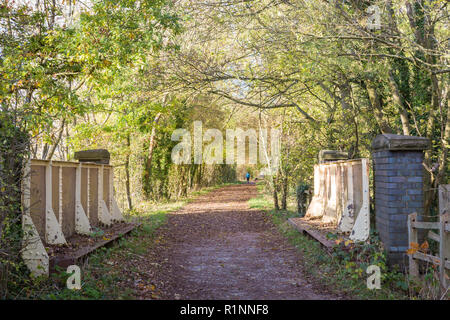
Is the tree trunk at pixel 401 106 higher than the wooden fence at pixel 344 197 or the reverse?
higher

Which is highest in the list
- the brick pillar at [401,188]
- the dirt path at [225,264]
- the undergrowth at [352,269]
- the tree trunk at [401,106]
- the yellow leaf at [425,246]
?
the tree trunk at [401,106]

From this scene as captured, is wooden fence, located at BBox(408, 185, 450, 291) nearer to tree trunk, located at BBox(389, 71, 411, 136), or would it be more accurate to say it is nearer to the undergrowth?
the undergrowth

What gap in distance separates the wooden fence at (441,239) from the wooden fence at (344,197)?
1379 millimetres

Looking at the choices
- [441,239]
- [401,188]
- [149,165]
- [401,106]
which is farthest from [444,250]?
[149,165]

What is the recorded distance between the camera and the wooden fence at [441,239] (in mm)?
5420

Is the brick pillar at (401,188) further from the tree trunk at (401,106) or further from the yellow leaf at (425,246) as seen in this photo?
the tree trunk at (401,106)

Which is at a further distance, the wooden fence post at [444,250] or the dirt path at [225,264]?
the dirt path at [225,264]

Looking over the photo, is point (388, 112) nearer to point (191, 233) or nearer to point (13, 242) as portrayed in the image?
point (191, 233)

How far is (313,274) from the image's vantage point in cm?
707

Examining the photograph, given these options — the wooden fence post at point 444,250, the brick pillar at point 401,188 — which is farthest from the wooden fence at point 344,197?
the wooden fence post at point 444,250

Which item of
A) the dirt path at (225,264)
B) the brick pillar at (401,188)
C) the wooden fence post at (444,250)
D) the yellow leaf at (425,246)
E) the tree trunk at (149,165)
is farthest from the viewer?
the tree trunk at (149,165)

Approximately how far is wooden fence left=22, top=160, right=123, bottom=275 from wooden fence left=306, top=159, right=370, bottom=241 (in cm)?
540

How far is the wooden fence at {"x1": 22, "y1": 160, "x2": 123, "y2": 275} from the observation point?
573 cm
